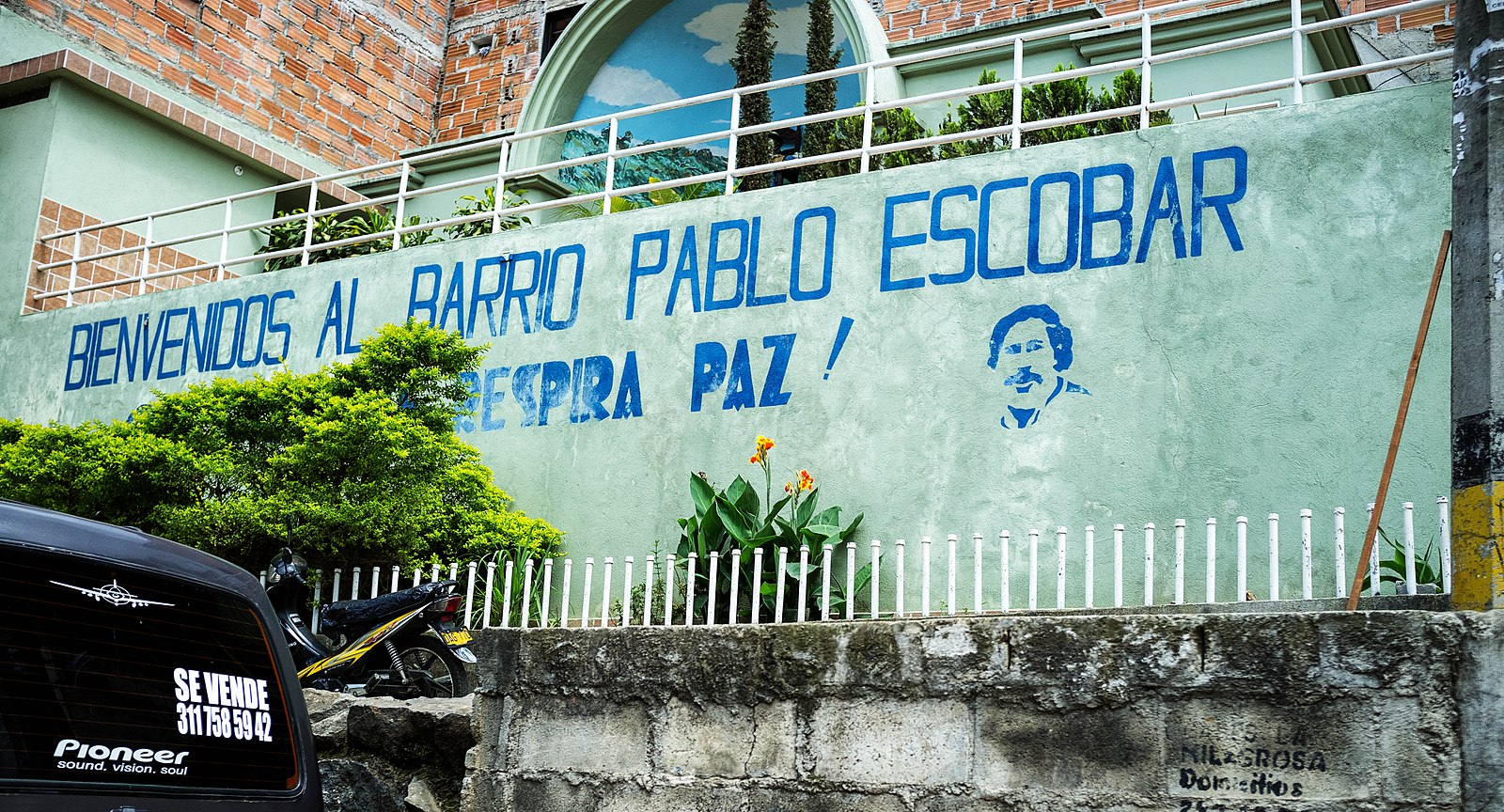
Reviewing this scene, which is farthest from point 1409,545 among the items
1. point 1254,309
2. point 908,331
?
point 908,331

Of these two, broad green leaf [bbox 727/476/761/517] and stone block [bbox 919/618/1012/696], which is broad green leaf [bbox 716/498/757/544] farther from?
stone block [bbox 919/618/1012/696]

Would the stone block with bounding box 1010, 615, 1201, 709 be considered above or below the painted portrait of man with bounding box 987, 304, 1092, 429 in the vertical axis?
below

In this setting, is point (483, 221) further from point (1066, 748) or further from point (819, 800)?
point (1066, 748)

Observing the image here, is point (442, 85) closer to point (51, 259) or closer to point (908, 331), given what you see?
point (51, 259)

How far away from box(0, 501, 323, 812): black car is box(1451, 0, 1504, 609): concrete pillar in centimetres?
363

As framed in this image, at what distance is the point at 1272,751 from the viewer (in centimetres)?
475

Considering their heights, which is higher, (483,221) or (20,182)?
(20,182)

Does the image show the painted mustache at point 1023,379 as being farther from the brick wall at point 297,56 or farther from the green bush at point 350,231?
the brick wall at point 297,56

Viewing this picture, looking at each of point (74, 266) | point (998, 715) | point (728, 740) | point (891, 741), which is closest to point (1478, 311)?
point (998, 715)

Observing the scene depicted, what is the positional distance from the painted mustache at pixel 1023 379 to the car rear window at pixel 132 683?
18.2 feet

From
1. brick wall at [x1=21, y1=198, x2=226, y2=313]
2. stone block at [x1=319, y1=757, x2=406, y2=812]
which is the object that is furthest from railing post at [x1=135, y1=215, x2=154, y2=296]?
stone block at [x1=319, y1=757, x2=406, y2=812]

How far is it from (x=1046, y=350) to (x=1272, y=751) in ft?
13.1

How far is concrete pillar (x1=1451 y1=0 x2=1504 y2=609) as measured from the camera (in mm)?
4691

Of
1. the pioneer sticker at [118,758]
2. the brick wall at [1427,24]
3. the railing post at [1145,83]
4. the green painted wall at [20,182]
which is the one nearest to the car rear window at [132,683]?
the pioneer sticker at [118,758]
